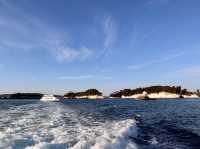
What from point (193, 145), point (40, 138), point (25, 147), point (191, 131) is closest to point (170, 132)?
point (191, 131)

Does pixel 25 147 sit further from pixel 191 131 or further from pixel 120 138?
pixel 191 131

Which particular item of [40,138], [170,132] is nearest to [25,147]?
[40,138]

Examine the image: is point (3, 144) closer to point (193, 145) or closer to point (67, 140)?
point (67, 140)

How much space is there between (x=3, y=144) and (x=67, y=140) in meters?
3.31

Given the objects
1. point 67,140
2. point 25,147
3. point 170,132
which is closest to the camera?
point 25,147

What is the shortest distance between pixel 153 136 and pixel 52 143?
769 centimetres

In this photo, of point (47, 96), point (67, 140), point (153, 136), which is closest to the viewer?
point (67, 140)

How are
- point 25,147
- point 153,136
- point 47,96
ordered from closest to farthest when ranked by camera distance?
point 25,147
point 153,136
point 47,96

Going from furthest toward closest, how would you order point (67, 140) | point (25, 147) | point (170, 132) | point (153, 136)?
point (170, 132), point (153, 136), point (67, 140), point (25, 147)

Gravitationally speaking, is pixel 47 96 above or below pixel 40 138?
above

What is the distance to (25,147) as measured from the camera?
14.3 m

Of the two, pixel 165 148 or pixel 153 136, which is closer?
pixel 165 148

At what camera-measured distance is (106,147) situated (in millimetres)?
14828

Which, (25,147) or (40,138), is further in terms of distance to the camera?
(40,138)
